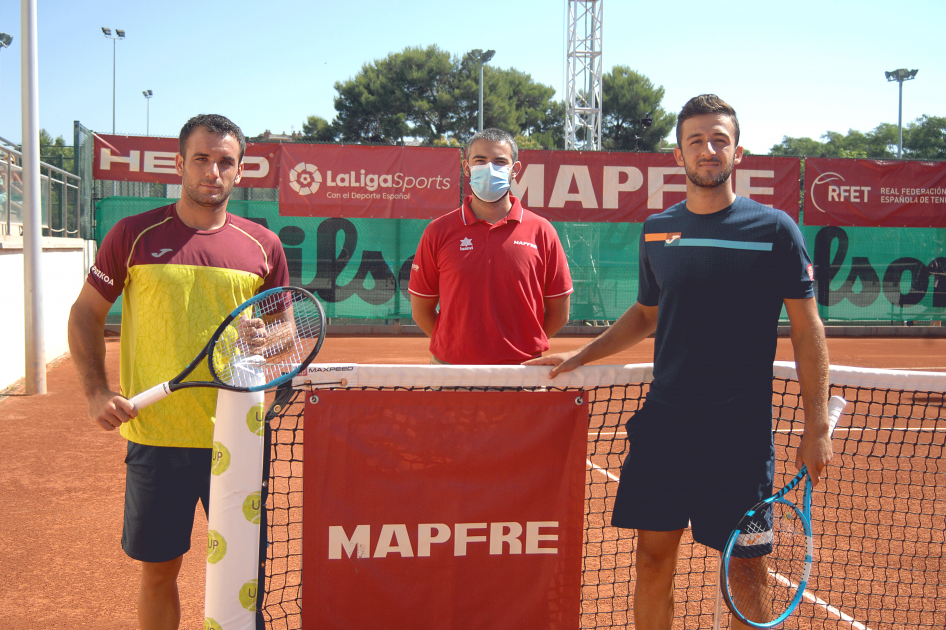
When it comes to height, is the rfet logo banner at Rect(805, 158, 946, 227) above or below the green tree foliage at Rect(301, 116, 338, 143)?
below

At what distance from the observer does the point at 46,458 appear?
5.57 m

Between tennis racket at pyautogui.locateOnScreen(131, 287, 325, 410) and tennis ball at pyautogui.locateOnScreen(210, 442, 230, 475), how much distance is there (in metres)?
0.19

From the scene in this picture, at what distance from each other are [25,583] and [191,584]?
825 millimetres

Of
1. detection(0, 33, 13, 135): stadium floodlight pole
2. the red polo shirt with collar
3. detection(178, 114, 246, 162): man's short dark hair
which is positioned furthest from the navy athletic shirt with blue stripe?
detection(0, 33, 13, 135): stadium floodlight pole

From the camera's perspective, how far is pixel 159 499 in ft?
7.91

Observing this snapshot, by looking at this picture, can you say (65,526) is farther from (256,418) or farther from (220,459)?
(256,418)

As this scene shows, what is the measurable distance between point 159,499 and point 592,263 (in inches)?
479

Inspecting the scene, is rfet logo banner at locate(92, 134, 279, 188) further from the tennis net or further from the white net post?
the white net post

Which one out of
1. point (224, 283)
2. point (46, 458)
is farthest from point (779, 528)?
point (46, 458)

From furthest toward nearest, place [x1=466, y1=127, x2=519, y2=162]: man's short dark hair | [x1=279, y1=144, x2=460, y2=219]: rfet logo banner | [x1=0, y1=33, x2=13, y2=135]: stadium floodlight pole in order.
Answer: [x1=0, y1=33, x2=13, y2=135]: stadium floodlight pole
[x1=279, y1=144, x2=460, y2=219]: rfet logo banner
[x1=466, y1=127, x2=519, y2=162]: man's short dark hair

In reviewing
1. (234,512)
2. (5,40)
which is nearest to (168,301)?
(234,512)

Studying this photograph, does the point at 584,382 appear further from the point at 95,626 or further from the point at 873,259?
the point at 873,259

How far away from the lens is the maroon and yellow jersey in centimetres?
242

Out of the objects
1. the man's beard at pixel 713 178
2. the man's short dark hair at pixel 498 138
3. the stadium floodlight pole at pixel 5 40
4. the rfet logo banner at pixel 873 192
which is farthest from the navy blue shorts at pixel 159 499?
the stadium floodlight pole at pixel 5 40
